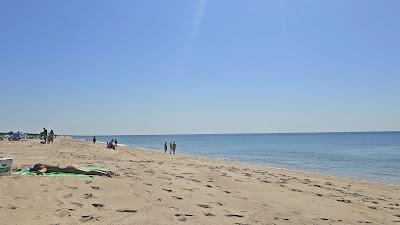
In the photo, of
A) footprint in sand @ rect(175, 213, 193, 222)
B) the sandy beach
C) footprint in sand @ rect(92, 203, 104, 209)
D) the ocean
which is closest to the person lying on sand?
the sandy beach

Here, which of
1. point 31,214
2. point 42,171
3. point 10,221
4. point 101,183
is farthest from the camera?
point 42,171

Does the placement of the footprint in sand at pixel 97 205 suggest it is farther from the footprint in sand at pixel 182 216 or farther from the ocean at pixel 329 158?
the ocean at pixel 329 158

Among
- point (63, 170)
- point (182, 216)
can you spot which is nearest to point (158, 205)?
point (182, 216)

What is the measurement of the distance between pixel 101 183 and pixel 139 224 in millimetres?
3451

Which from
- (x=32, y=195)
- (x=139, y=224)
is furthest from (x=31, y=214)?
(x=139, y=224)

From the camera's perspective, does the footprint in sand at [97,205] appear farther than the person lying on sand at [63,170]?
No

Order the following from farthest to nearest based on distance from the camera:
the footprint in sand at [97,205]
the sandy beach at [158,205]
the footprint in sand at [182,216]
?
the footprint in sand at [97,205]
the footprint in sand at [182,216]
the sandy beach at [158,205]

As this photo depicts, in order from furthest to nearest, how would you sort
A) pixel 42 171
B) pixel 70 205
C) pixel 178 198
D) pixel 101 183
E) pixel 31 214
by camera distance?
1. pixel 42 171
2. pixel 101 183
3. pixel 178 198
4. pixel 70 205
5. pixel 31 214

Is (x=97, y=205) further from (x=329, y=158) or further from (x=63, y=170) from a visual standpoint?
(x=329, y=158)

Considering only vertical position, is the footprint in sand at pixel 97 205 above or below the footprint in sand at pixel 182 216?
above

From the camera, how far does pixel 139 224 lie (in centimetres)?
634

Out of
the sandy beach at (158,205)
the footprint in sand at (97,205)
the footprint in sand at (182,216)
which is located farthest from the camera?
the footprint in sand at (97,205)

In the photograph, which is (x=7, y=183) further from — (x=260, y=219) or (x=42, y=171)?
(x=260, y=219)

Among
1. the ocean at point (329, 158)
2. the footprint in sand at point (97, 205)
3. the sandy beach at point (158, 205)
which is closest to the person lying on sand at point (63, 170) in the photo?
the sandy beach at point (158, 205)
